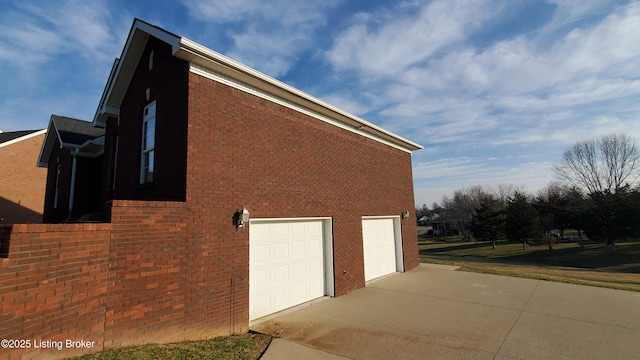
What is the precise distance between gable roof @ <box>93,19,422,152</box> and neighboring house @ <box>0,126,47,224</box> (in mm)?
18127

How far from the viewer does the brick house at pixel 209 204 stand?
4898mm

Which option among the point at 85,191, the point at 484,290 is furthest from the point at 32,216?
the point at 484,290

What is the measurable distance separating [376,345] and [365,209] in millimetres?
5876

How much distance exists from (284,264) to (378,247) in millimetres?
5115

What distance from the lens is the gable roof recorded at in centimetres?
629

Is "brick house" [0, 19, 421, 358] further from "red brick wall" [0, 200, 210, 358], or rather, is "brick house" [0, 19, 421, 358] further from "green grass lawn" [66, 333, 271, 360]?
"green grass lawn" [66, 333, 271, 360]

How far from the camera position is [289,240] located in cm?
816

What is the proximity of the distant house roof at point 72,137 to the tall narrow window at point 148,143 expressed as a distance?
6.66 meters

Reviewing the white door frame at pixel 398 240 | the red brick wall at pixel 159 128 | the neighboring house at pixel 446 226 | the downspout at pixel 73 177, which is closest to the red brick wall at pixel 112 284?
the red brick wall at pixel 159 128

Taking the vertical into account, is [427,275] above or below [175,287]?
below

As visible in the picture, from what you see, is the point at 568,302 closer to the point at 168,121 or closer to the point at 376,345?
the point at 376,345

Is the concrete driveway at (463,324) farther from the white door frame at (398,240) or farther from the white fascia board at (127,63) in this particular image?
the white fascia board at (127,63)

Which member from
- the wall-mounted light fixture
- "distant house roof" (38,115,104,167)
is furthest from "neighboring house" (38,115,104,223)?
the wall-mounted light fixture

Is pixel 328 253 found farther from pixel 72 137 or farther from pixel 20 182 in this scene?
pixel 20 182
